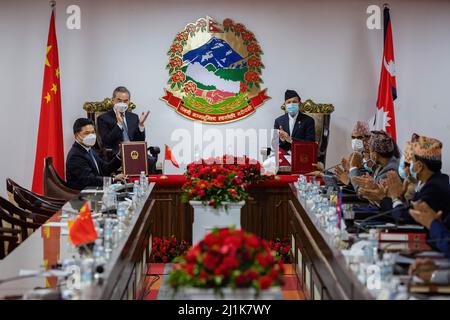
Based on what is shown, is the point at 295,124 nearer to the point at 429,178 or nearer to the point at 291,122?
the point at 291,122

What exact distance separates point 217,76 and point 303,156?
2.42m

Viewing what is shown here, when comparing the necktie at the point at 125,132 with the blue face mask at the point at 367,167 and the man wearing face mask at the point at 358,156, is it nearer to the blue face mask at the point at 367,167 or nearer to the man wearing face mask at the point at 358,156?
the man wearing face mask at the point at 358,156

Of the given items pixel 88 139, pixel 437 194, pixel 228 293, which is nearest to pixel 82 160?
pixel 88 139

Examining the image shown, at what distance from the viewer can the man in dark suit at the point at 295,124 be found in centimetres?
910

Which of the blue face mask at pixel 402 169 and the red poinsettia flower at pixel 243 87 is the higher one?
the red poinsettia flower at pixel 243 87

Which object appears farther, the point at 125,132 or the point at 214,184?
the point at 125,132

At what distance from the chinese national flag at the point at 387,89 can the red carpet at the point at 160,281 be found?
10.0 ft

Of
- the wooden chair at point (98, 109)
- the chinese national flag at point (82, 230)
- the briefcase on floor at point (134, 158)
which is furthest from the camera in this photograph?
the wooden chair at point (98, 109)

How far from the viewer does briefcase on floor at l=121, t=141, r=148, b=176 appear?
751 cm

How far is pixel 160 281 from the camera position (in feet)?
20.7

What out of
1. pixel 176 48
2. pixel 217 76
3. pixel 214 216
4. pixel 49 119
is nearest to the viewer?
pixel 214 216

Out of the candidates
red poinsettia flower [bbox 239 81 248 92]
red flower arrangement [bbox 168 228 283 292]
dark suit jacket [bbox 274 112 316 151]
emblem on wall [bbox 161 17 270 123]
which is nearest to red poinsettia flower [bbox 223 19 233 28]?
emblem on wall [bbox 161 17 270 123]

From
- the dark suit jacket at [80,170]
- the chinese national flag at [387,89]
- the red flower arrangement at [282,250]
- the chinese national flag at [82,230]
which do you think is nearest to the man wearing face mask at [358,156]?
the red flower arrangement at [282,250]
